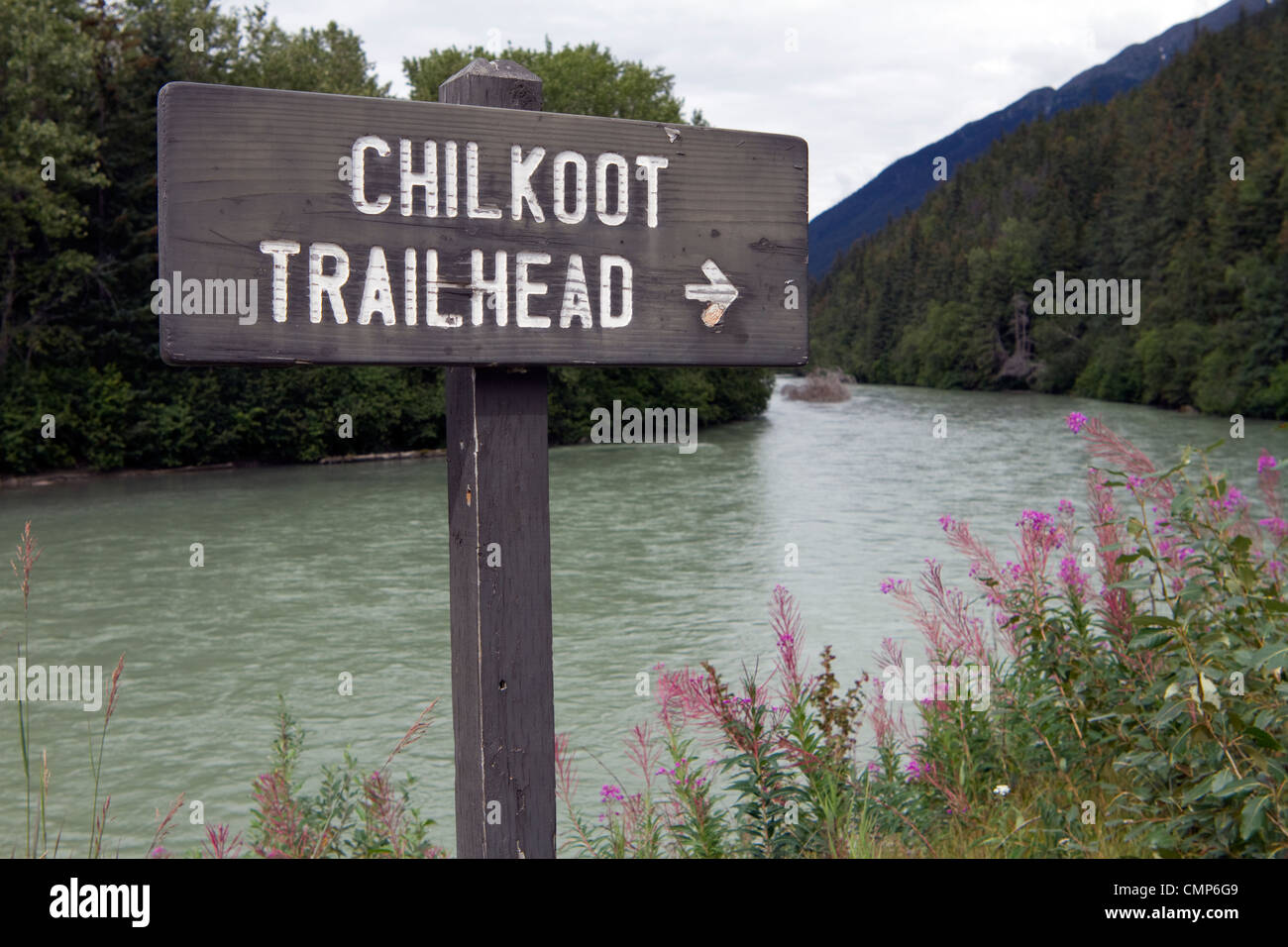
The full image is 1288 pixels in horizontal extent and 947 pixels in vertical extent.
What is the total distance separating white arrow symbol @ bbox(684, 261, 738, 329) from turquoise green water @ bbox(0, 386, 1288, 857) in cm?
119

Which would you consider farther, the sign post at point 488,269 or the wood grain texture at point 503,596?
the wood grain texture at point 503,596

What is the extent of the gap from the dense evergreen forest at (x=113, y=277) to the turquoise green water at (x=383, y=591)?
4.98 ft

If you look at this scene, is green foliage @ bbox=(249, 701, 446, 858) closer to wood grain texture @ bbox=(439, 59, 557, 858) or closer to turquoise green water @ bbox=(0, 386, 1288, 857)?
wood grain texture @ bbox=(439, 59, 557, 858)

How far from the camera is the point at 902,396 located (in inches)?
2404

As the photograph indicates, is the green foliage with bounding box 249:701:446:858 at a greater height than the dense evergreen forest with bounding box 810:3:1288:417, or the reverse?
the dense evergreen forest with bounding box 810:3:1288:417

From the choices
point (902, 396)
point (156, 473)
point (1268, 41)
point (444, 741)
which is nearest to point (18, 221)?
point (156, 473)

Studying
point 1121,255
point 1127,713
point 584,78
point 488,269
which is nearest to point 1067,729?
point 1127,713

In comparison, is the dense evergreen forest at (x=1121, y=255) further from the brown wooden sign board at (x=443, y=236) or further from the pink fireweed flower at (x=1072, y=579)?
the brown wooden sign board at (x=443, y=236)

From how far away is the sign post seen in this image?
200cm

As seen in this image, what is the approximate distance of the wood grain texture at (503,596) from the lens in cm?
218

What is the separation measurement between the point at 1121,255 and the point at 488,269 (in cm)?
6871

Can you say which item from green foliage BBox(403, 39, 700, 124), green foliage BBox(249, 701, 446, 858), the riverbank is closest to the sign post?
green foliage BBox(249, 701, 446, 858)

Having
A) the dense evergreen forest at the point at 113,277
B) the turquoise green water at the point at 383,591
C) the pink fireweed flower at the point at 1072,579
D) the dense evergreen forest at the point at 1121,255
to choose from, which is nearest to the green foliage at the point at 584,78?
the dense evergreen forest at the point at 113,277
